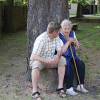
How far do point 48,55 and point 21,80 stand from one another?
1187mm

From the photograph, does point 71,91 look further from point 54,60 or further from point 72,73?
point 54,60

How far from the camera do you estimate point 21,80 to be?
4.77 metres

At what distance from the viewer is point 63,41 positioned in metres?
4.11

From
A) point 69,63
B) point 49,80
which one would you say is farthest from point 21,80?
point 69,63

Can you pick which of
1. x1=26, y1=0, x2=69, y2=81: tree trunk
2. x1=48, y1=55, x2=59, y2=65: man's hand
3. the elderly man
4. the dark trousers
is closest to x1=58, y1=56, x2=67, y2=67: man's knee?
the elderly man

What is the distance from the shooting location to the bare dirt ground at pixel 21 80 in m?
3.89

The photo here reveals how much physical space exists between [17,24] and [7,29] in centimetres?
101

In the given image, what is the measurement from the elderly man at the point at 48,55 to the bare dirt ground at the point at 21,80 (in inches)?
12.7

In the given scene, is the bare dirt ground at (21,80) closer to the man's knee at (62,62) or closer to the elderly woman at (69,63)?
the elderly woman at (69,63)

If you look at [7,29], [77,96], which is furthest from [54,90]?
[7,29]

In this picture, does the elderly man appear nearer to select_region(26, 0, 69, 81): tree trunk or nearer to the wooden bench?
the wooden bench

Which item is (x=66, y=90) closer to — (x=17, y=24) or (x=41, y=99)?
(x=41, y=99)

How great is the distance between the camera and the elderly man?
3740 millimetres

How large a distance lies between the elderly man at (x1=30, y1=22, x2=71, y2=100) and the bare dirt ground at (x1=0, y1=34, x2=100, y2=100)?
0.32 meters
